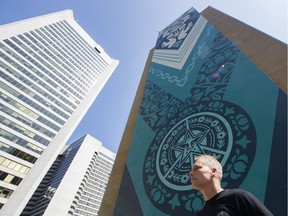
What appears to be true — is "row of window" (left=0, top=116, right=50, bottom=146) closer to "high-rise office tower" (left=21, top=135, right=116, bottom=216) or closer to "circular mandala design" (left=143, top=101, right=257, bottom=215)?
"circular mandala design" (left=143, top=101, right=257, bottom=215)

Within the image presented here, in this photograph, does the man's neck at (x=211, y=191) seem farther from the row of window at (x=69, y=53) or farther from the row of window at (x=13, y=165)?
the row of window at (x=69, y=53)

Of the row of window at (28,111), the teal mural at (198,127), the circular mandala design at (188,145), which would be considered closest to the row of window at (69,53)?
the row of window at (28,111)

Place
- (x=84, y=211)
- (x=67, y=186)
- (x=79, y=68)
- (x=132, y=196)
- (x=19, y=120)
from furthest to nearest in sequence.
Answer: (x=84, y=211) → (x=67, y=186) → (x=79, y=68) → (x=19, y=120) → (x=132, y=196)

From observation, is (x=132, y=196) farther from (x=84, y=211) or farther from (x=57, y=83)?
(x=84, y=211)

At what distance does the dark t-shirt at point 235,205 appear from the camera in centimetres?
141

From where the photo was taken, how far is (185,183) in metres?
6.70

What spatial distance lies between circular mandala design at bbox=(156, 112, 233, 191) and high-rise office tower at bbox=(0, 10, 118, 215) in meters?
39.0

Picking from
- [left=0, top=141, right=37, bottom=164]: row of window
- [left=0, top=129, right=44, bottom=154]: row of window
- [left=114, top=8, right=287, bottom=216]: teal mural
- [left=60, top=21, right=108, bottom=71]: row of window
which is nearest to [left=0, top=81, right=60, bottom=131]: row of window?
[left=0, top=129, right=44, bottom=154]: row of window

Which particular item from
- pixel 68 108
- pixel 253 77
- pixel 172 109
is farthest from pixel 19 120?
pixel 253 77

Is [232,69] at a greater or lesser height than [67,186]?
lesser

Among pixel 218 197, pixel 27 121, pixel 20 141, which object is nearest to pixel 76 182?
pixel 27 121

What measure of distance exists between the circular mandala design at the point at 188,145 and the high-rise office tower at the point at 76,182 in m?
82.1

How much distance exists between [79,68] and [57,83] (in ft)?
33.6

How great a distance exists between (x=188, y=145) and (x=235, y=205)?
20.3ft
